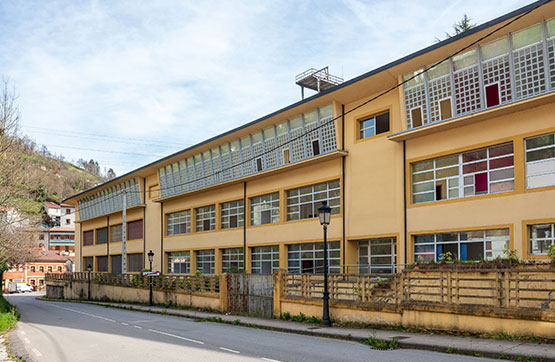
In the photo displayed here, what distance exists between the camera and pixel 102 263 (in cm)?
5597

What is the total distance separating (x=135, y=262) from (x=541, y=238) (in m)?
38.2

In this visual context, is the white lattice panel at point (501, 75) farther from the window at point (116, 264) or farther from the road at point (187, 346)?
the window at point (116, 264)

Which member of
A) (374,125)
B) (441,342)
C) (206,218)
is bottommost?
(441,342)

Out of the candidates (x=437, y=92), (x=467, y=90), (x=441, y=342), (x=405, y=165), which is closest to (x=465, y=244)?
(x=405, y=165)

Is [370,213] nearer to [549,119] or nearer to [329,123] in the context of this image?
[329,123]

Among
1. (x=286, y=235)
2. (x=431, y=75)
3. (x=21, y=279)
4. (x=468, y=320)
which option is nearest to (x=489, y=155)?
(x=431, y=75)

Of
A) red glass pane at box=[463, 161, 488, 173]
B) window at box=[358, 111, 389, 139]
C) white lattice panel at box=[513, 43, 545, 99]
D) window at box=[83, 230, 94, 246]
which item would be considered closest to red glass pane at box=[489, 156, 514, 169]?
red glass pane at box=[463, 161, 488, 173]

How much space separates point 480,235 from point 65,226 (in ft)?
383

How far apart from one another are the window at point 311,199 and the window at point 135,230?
2230 centimetres

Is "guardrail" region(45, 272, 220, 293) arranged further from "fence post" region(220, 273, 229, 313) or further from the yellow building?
the yellow building

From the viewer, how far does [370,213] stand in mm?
23828

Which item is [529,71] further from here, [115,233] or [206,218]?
[115,233]

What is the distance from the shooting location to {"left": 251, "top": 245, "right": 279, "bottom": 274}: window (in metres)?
30.5

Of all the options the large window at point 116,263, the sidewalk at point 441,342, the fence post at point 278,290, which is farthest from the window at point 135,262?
the sidewalk at point 441,342
